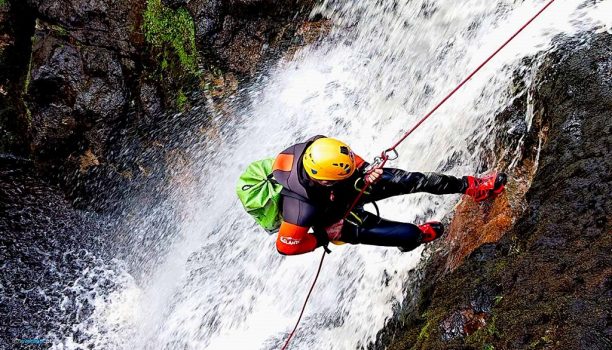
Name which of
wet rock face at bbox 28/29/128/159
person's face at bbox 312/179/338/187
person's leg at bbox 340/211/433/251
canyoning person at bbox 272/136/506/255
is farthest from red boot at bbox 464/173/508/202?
wet rock face at bbox 28/29/128/159

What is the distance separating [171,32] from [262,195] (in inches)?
204

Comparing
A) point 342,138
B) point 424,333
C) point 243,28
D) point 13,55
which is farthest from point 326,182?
point 13,55

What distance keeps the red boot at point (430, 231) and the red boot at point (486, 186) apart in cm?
44

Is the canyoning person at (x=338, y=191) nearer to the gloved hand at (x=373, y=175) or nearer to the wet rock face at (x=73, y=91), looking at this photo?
the gloved hand at (x=373, y=175)

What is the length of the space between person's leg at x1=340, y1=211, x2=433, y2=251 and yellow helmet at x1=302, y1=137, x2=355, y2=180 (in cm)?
79

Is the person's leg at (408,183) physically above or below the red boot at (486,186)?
above

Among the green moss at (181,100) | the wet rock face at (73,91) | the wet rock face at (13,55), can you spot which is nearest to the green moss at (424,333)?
the green moss at (181,100)

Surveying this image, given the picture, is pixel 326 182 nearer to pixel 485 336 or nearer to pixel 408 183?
pixel 408 183

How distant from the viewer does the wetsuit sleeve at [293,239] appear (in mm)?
4199

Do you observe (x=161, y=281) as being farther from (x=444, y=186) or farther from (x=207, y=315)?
(x=444, y=186)

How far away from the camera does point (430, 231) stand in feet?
16.2

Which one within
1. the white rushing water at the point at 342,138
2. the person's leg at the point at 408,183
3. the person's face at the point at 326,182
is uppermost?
the person's face at the point at 326,182

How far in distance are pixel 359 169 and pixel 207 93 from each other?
192 inches

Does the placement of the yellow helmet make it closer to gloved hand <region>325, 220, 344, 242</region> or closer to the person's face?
the person's face
